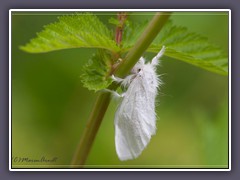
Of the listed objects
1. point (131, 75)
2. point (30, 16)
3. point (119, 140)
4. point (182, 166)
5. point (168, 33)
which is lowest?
point (182, 166)

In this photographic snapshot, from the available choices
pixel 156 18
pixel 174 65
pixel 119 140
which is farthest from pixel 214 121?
pixel 156 18

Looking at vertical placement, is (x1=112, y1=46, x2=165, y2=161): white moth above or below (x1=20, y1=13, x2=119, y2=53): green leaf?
below

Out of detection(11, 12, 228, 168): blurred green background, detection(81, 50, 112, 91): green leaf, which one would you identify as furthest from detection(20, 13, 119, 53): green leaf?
detection(11, 12, 228, 168): blurred green background

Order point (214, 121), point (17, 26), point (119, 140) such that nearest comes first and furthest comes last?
1. point (119, 140)
2. point (17, 26)
3. point (214, 121)

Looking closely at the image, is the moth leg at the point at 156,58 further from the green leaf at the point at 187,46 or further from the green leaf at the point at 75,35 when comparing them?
the green leaf at the point at 75,35

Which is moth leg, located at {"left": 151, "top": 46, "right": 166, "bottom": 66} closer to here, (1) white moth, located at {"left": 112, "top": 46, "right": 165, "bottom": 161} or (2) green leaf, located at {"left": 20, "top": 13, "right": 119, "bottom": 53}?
(1) white moth, located at {"left": 112, "top": 46, "right": 165, "bottom": 161}

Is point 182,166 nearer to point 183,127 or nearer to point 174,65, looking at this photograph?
point 183,127

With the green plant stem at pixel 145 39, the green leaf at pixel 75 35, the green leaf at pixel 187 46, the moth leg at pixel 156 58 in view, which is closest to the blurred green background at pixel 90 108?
the moth leg at pixel 156 58
